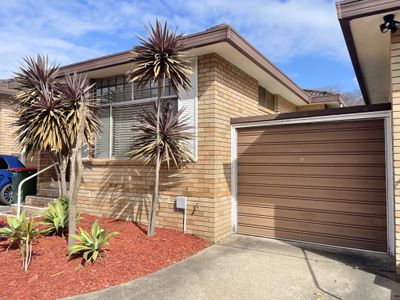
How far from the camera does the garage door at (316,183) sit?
18.0ft

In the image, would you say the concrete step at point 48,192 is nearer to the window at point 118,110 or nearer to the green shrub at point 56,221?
the window at point 118,110

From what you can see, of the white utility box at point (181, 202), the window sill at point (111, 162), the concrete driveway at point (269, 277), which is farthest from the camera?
the window sill at point (111, 162)

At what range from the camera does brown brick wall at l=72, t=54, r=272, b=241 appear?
611cm

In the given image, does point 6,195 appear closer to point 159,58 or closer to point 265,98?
point 159,58

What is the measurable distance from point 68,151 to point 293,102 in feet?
25.2

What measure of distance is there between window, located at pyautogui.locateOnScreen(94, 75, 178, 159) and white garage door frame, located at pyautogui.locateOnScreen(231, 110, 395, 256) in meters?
2.10

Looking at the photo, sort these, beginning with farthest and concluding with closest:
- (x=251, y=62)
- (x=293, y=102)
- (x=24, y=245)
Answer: (x=293, y=102) → (x=251, y=62) → (x=24, y=245)

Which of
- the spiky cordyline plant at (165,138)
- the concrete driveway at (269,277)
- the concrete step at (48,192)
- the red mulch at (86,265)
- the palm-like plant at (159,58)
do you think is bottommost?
the concrete driveway at (269,277)

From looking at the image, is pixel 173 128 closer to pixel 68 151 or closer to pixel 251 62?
pixel 251 62

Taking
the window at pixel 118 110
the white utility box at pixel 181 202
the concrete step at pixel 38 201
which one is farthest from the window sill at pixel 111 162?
the concrete step at pixel 38 201

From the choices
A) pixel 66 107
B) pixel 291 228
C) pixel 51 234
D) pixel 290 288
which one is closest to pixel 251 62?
pixel 291 228

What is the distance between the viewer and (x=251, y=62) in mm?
6652

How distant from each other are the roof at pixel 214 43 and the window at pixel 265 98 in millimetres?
563

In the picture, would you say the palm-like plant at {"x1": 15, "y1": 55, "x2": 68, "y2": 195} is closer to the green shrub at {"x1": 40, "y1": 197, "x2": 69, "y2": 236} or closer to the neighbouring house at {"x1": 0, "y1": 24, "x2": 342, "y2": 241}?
the neighbouring house at {"x1": 0, "y1": 24, "x2": 342, "y2": 241}
